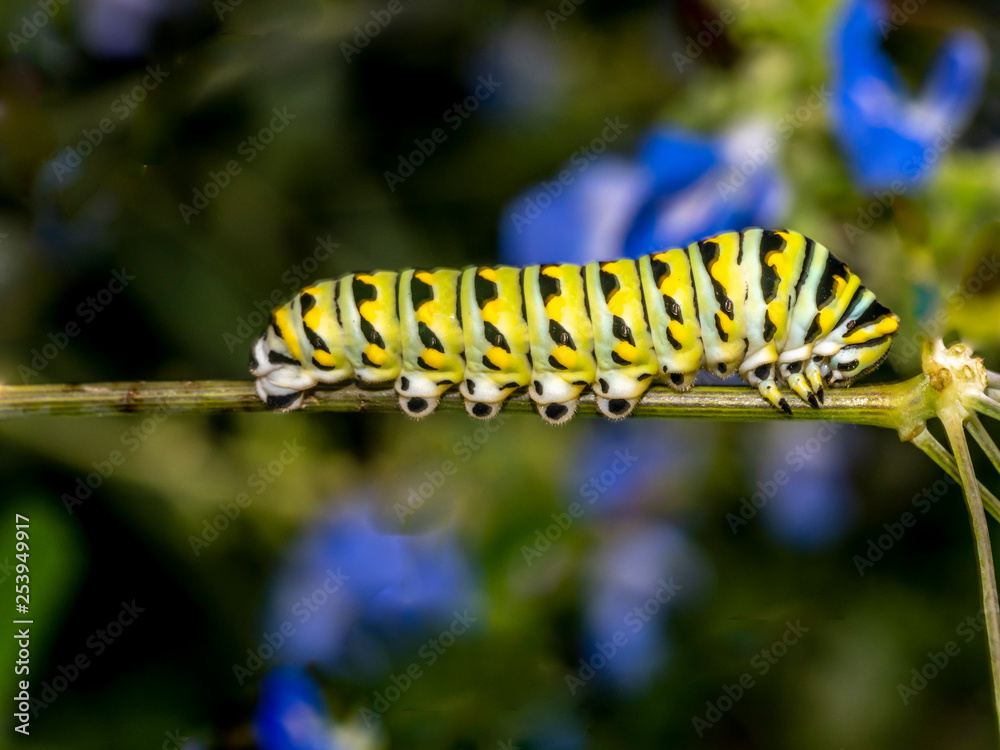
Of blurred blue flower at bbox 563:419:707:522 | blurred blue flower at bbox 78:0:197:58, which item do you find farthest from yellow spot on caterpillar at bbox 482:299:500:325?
blurred blue flower at bbox 78:0:197:58

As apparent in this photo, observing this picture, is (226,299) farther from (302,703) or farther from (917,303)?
(917,303)

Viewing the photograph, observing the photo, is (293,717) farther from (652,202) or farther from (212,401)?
(652,202)

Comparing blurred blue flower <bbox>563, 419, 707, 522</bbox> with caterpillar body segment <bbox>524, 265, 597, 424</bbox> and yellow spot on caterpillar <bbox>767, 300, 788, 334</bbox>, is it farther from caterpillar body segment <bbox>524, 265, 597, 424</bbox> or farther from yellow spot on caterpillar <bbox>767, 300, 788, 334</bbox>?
yellow spot on caterpillar <bbox>767, 300, 788, 334</bbox>

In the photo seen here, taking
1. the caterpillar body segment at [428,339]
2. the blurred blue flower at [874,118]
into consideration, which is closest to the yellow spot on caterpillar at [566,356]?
the caterpillar body segment at [428,339]

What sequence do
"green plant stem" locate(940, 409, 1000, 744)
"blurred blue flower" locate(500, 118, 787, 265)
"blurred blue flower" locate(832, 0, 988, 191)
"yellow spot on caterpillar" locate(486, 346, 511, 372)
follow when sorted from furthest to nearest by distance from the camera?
"blurred blue flower" locate(500, 118, 787, 265)
"blurred blue flower" locate(832, 0, 988, 191)
"yellow spot on caterpillar" locate(486, 346, 511, 372)
"green plant stem" locate(940, 409, 1000, 744)

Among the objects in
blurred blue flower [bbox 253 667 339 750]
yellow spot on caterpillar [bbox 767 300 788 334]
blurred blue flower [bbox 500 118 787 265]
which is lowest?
Answer: blurred blue flower [bbox 253 667 339 750]

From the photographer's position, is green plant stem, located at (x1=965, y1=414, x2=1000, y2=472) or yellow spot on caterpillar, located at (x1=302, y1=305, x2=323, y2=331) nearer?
green plant stem, located at (x1=965, y1=414, x2=1000, y2=472)

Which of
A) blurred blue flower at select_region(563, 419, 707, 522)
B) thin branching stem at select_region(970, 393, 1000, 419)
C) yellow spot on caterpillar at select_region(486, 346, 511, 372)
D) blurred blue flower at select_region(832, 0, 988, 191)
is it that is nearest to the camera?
thin branching stem at select_region(970, 393, 1000, 419)
